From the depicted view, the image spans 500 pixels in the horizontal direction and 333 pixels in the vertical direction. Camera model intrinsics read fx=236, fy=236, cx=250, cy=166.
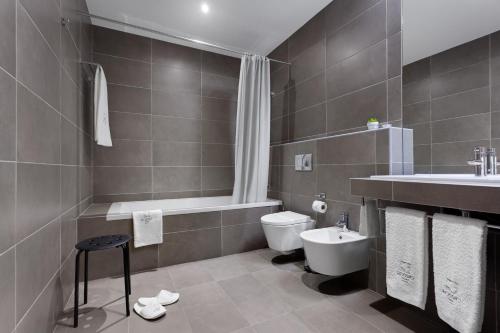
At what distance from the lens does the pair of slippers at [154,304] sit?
5.05ft

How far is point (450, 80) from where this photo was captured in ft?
5.08

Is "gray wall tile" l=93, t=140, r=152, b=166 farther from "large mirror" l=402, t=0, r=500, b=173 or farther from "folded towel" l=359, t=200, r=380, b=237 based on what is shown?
"large mirror" l=402, t=0, r=500, b=173

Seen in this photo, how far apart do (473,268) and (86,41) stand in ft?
11.6

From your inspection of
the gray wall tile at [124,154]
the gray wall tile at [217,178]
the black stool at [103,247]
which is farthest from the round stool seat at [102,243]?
the gray wall tile at [217,178]

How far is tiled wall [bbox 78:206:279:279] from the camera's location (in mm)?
2068

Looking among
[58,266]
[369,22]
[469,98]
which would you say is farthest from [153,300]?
[369,22]

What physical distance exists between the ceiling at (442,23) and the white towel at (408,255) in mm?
1143

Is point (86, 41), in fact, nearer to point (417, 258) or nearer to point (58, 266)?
point (58, 266)

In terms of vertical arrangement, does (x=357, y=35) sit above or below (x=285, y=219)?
above

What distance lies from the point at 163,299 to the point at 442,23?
2.73 meters

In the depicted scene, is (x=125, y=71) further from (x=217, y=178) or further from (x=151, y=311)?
(x=151, y=311)

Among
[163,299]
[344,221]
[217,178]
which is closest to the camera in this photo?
[163,299]

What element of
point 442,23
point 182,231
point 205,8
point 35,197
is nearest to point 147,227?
point 182,231

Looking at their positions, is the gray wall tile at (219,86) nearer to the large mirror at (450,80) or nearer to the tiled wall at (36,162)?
the tiled wall at (36,162)
